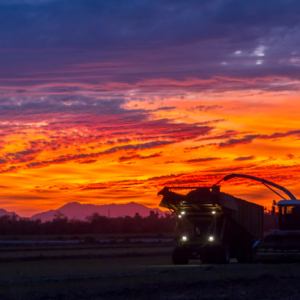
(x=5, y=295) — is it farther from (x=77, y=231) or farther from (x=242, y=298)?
(x=77, y=231)

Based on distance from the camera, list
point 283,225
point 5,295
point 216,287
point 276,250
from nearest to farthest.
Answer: point 5,295
point 216,287
point 276,250
point 283,225

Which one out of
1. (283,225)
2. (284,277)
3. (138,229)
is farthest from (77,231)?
(284,277)

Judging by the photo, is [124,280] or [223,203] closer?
[124,280]

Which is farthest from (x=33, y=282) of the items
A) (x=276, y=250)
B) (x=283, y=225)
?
(x=283, y=225)

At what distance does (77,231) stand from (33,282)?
102 meters

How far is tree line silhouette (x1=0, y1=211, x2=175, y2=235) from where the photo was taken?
375ft

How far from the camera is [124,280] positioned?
59.0 ft

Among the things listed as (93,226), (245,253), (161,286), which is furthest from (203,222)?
(93,226)

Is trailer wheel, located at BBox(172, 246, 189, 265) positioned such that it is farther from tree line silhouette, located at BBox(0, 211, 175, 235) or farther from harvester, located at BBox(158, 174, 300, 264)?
tree line silhouette, located at BBox(0, 211, 175, 235)

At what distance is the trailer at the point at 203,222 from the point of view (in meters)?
27.8

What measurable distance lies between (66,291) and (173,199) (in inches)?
554

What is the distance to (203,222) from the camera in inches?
1139

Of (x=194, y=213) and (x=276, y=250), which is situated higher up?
(x=194, y=213)

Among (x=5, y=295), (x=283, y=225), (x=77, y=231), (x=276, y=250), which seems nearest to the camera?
(x=5, y=295)
